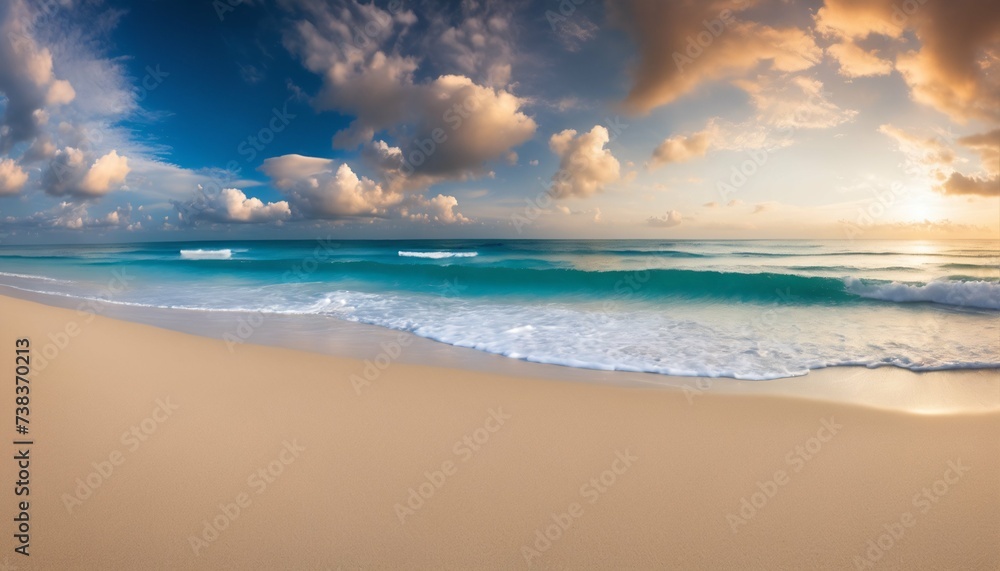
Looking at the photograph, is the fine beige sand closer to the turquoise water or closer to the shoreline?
the shoreline

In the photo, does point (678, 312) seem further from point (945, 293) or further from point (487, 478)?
point (487, 478)

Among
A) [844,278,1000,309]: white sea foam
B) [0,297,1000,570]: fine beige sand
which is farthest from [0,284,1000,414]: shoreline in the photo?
[844,278,1000,309]: white sea foam

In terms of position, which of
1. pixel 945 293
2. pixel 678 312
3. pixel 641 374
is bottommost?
pixel 641 374

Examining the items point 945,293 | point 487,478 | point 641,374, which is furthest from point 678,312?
point 487,478

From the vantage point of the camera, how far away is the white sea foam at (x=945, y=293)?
11.4 meters

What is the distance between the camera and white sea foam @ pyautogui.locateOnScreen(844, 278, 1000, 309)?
11406 millimetres

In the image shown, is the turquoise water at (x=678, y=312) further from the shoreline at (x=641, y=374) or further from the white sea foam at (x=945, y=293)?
the shoreline at (x=641, y=374)

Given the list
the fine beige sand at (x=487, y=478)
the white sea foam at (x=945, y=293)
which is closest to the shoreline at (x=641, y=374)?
the fine beige sand at (x=487, y=478)

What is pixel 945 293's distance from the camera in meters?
12.2

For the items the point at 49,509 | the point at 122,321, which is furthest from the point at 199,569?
the point at 122,321

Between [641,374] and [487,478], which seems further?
[641,374]

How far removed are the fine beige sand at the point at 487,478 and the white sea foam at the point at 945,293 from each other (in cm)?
1084

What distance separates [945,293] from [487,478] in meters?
16.3

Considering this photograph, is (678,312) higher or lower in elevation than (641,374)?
higher
